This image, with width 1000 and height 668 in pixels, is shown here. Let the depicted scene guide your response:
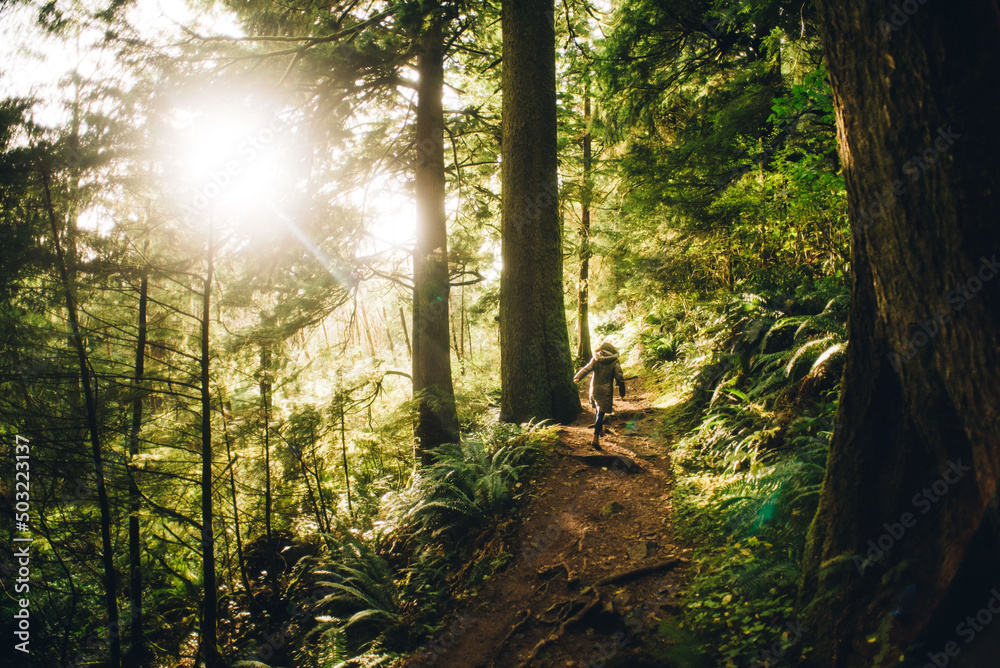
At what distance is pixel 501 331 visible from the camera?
283 inches

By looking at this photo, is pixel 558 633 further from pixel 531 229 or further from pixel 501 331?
pixel 531 229

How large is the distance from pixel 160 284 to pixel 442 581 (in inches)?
207

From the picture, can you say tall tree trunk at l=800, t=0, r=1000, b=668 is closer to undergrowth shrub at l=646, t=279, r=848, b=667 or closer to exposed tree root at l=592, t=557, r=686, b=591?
undergrowth shrub at l=646, t=279, r=848, b=667

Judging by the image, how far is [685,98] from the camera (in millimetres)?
9391

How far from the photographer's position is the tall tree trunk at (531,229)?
6.98 metres

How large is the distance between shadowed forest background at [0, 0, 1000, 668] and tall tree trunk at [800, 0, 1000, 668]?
0.05 ft

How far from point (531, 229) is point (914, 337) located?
5.43 meters

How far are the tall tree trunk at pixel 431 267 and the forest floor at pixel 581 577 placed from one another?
9.32 feet

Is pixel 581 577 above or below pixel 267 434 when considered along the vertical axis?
below

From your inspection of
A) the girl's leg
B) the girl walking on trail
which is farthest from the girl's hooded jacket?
the girl's leg

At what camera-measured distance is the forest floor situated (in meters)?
3.31

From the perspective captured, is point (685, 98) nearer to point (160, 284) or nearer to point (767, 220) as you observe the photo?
point (767, 220)

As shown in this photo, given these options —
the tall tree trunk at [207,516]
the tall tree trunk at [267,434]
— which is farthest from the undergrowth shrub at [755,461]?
the tall tree trunk at [267,434]

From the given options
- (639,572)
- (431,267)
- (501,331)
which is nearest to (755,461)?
(639,572)
